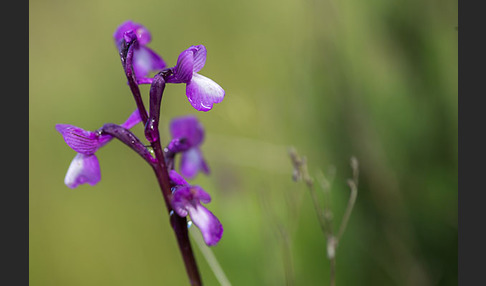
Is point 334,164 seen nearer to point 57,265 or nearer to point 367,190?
point 367,190

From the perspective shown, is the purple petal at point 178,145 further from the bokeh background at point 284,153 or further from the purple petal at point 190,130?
the bokeh background at point 284,153

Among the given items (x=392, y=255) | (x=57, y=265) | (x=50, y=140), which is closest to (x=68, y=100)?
(x=50, y=140)

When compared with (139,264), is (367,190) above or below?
above

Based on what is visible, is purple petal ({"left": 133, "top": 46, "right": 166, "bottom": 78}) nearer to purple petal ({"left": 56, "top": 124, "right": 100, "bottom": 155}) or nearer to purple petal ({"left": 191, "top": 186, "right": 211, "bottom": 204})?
purple petal ({"left": 56, "top": 124, "right": 100, "bottom": 155})

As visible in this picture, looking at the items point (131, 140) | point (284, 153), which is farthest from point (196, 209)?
point (284, 153)

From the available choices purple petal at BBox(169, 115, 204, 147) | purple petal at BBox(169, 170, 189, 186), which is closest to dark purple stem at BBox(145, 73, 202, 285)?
purple petal at BBox(169, 170, 189, 186)

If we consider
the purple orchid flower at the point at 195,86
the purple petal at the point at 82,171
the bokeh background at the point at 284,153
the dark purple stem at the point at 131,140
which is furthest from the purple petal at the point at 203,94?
the bokeh background at the point at 284,153

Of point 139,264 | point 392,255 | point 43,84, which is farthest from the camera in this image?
point 43,84
